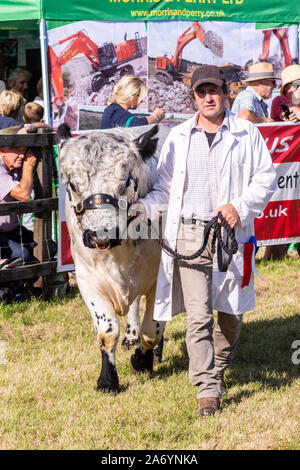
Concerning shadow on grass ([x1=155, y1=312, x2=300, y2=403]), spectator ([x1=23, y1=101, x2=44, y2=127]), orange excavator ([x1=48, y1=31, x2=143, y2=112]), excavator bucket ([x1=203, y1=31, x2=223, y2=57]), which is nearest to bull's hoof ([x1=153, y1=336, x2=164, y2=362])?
shadow on grass ([x1=155, y1=312, x2=300, y2=403])

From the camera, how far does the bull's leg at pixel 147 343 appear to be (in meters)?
5.27

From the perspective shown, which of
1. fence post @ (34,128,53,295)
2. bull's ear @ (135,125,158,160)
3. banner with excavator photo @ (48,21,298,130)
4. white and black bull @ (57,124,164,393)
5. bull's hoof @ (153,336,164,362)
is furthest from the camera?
banner with excavator photo @ (48,21,298,130)

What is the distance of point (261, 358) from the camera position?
5688 mm

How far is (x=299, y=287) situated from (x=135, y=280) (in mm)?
3199

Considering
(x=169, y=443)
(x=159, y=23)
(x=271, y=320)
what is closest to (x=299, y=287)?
(x=271, y=320)

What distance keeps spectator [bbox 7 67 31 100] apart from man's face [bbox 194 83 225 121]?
23.2 feet

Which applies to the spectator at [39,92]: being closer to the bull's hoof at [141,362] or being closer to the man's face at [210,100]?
the bull's hoof at [141,362]

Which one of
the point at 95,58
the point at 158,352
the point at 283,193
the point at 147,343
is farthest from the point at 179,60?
the point at 147,343

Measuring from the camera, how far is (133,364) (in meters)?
5.38

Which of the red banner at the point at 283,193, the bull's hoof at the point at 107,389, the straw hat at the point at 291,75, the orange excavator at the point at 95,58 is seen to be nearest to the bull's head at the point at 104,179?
the bull's hoof at the point at 107,389

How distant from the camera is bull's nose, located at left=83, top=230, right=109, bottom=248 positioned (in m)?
4.23

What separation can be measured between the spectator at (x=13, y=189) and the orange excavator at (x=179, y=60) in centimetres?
394

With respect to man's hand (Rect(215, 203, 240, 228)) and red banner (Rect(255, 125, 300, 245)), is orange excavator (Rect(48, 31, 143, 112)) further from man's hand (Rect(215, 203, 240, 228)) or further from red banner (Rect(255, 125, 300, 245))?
man's hand (Rect(215, 203, 240, 228))

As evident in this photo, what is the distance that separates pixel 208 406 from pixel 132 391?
74 centimetres
